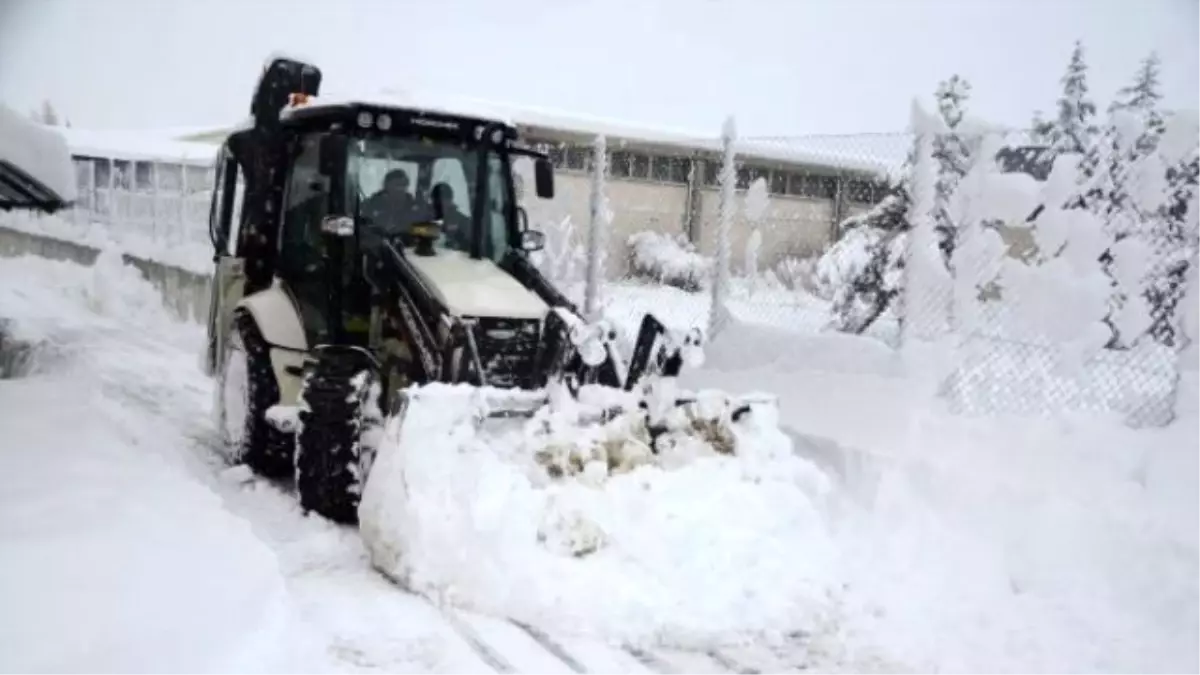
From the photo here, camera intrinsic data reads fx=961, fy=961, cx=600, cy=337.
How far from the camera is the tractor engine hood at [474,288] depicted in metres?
4.41

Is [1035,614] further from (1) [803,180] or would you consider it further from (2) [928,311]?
(1) [803,180]

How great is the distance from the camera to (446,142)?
16.3ft

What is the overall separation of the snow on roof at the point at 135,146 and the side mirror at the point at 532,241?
7.57 feet

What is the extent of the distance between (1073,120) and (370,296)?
11.9ft

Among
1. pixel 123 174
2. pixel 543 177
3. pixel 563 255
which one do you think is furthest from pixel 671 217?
pixel 123 174

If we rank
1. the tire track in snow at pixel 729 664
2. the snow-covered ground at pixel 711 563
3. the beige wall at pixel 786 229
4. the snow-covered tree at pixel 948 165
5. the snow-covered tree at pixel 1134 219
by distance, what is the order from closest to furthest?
the snow-covered ground at pixel 711 563
the tire track in snow at pixel 729 664
the snow-covered tree at pixel 1134 219
the snow-covered tree at pixel 948 165
the beige wall at pixel 786 229

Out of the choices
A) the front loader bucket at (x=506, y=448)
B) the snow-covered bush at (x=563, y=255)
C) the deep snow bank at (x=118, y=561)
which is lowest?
the deep snow bank at (x=118, y=561)

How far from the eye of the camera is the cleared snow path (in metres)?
2.84

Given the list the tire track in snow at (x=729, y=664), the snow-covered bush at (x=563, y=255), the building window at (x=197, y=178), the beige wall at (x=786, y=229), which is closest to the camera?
the tire track in snow at (x=729, y=664)

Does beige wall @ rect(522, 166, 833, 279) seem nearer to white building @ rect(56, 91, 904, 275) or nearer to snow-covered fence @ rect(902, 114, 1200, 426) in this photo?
white building @ rect(56, 91, 904, 275)

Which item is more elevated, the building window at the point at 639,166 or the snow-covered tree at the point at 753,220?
the building window at the point at 639,166

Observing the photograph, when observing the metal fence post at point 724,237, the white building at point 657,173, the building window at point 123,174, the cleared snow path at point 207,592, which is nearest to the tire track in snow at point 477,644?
the cleared snow path at point 207,592

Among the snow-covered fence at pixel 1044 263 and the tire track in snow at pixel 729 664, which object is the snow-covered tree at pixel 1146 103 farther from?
the tire track in snow at pixel 729 664

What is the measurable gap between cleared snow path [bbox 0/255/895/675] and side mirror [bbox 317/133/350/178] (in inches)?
64.1
